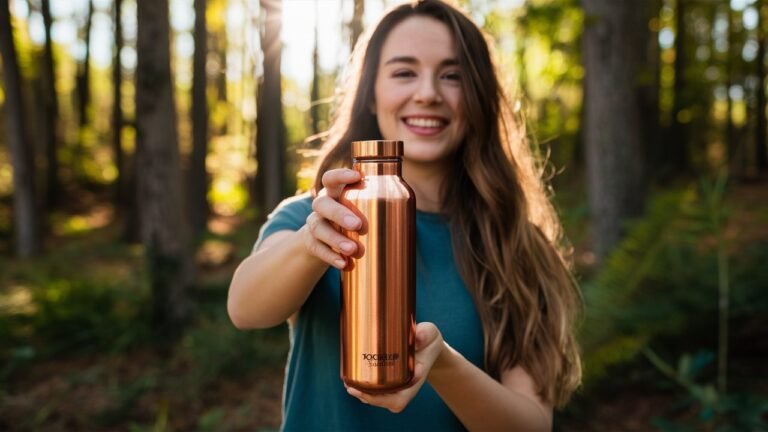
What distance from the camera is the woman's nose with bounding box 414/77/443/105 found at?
82.0 inches

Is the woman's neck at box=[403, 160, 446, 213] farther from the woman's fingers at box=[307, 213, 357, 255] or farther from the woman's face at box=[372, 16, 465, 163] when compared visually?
the woman's fingers at box=[307, 213, 357, 255]

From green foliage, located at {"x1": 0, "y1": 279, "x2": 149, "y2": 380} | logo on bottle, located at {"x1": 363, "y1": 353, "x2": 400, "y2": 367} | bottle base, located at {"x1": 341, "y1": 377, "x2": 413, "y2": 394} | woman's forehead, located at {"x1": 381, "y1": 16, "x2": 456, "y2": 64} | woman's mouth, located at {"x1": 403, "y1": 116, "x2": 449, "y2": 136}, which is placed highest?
woman's forehead, located at {"x1": 381, "y1": 16, "x2": 456, "y2": 64}

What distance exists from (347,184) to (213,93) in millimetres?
29345

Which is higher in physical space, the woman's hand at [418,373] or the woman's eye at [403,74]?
the woman's eye at [403,74]

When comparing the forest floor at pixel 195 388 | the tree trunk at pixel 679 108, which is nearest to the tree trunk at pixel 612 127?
the forest floor at pixel 195 388

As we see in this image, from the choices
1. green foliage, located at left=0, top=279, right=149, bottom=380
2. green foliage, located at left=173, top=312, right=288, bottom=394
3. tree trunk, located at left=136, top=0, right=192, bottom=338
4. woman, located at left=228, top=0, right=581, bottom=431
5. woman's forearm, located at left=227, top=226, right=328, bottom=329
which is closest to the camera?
woman's forearm, located at left=227, top=226, right=328, bottom=329

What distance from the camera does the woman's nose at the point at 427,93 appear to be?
82.0 inches

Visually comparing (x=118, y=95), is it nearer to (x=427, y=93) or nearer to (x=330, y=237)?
(x=427, y=93)

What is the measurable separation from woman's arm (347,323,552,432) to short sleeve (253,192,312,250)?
0.62m

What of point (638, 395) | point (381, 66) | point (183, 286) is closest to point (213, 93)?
point (183, 286)

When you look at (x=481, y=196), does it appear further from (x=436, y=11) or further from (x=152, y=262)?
(x=152, y=262)

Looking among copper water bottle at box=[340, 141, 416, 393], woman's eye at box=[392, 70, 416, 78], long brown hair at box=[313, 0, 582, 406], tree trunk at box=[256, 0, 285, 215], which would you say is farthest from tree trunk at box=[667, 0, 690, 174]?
copper water bottle at box=[340, 141, 416, 393]

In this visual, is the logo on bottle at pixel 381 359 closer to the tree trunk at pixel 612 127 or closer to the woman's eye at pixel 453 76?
the woman's eye at pixel 453 76

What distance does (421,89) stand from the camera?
2.10m
